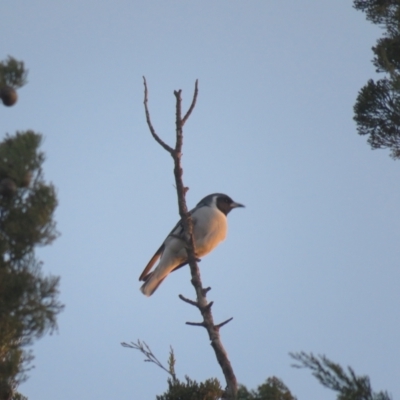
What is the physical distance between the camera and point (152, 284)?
28.2ft

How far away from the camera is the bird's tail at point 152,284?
858 centimetres

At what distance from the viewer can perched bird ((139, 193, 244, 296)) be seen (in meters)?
8.47

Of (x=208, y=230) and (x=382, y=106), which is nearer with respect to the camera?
(x=382, y=106)

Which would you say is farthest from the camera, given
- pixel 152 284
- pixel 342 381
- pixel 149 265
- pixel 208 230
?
pixel 149 265

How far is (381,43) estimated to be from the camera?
640 cm

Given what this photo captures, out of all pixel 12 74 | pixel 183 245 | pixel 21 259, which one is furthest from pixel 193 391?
pixel 183 245

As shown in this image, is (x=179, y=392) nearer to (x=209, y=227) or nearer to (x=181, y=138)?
(x=181, y=138)

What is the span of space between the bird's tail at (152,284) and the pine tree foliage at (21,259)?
403 centimetres

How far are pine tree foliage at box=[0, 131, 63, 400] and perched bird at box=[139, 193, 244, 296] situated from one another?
12.6ft

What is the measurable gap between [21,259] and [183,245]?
13.0ft

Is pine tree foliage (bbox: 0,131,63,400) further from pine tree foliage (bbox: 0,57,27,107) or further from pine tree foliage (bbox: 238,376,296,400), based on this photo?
pine tree foliage (bbox: 238,376,296,400)

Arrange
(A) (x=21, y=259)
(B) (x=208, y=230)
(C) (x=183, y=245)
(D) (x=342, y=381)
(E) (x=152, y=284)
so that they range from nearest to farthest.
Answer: (D) (x=342, y=381)
(A) (x=21, y=259)
(C) (x=183, y=245)
(E) (x=152, y=284)
(B) (x=208, y=230)

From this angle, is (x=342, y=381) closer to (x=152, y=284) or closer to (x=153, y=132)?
(x=153, y=132)

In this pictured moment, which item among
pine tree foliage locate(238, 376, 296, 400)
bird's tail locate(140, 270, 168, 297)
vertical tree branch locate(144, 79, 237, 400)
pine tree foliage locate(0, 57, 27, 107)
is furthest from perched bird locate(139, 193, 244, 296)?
pine tree foliage locate(238, 376, 296, 400)
